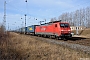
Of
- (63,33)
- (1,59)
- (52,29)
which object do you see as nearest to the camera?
(1,59)

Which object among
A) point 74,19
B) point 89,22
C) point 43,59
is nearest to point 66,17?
point 74,19

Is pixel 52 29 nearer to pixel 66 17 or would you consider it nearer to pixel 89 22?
pixel 89 22

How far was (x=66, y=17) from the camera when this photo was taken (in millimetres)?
95125

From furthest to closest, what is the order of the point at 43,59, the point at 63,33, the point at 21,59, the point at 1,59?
A: the point at 63,33, the point at 43,59, the point at 21,59, the point at 1,59

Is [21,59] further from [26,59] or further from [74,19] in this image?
[74,19]

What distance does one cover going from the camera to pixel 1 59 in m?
8.00

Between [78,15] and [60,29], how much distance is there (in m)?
63.3

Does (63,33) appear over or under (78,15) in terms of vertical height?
under

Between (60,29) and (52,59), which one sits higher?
(60,29)

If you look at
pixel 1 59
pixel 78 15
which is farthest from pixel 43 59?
pixel 78 15

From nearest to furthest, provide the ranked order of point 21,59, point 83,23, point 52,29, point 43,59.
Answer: point 21,59, point 43,59, point 52,29, point 83,23

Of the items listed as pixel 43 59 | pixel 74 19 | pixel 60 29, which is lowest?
pixel 43 59

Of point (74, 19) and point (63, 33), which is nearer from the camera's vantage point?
point (63, 33)

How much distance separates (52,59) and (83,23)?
86.9 m
